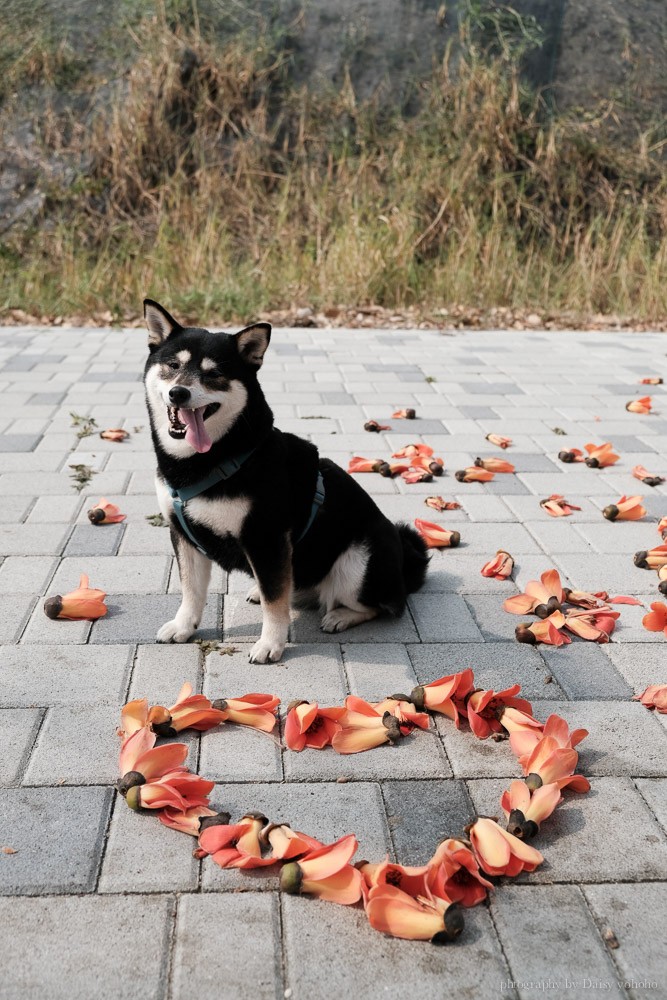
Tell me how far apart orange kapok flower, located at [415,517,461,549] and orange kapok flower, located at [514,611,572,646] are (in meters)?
0.84

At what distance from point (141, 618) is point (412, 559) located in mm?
1051

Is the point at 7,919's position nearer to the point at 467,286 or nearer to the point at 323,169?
the point at 467,286

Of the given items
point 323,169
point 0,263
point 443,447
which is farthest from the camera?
point 323,169

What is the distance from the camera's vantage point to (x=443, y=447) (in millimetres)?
5352

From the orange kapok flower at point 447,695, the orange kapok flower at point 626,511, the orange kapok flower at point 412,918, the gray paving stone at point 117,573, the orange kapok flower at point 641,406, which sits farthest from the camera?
the orange kapok flower at point 641,406

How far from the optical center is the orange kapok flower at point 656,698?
2730 millimetres

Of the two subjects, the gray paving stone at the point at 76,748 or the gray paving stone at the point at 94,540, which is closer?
the gray paving stone at the point at 76,748

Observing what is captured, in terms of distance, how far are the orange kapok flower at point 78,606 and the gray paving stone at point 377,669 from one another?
34.9 inches

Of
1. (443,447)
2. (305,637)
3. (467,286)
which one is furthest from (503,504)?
(467,286)

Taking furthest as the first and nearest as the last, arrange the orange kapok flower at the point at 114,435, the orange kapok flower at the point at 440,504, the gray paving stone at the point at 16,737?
the orange kapok flower at the point at 114,435 < the orange kapok flower at the point at 440,504 < the gray paving stone at the point at 16,737

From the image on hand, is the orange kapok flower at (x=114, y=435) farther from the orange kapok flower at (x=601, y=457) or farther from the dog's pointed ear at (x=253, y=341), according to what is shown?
the orange kapok flower at (x=601, y=457)

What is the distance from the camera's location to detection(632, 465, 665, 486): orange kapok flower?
4.82 metres

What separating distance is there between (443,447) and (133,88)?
9455 mm

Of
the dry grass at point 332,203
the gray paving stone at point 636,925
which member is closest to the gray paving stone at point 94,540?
the gray paving stone at point 636,925
